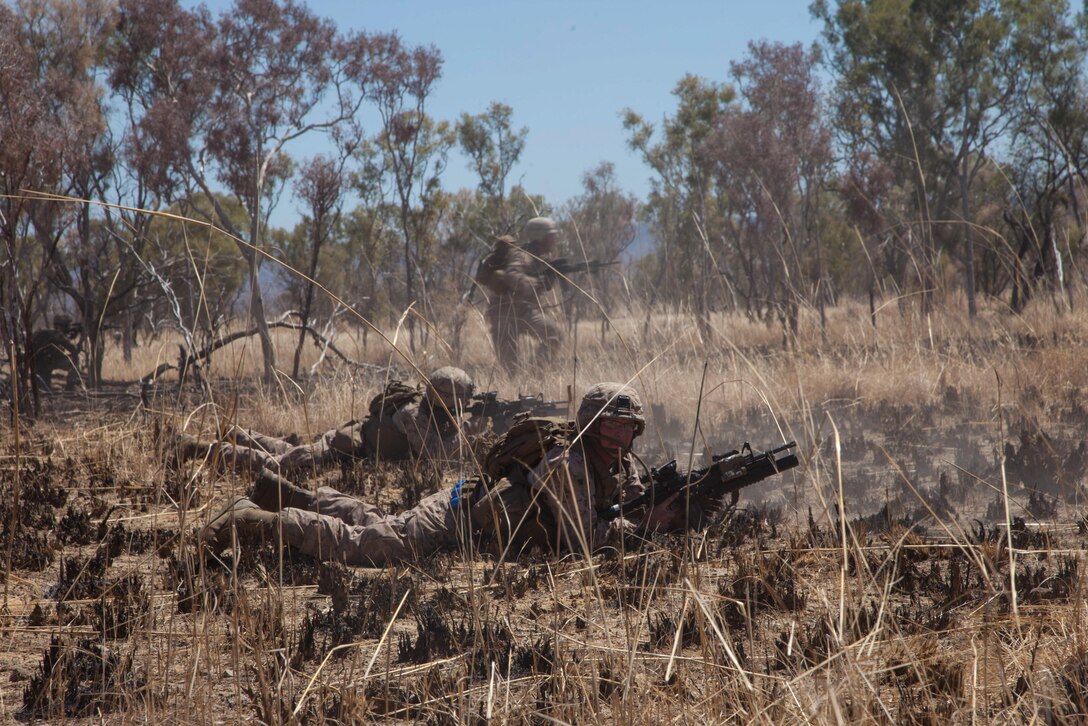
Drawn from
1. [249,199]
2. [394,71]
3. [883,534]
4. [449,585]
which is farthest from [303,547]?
[394,71]

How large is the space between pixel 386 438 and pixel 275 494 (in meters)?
2.27

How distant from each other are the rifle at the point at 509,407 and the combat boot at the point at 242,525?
8.69 feet

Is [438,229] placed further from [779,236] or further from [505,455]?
[505,455]

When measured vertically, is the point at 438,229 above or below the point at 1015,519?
above

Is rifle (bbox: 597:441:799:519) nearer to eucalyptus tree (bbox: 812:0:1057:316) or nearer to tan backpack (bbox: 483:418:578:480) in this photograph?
tan backpack (bbox: 483:418:578:480)

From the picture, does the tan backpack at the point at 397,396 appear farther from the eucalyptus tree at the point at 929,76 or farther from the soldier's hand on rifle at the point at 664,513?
the eucalyptus tree at the point at 929,76

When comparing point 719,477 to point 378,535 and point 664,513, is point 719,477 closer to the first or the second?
point 664,513

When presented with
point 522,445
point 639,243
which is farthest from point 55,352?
point 639,243

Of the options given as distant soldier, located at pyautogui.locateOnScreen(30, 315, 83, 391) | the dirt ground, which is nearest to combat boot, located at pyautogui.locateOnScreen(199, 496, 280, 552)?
the dirt ground

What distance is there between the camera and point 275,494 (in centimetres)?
522

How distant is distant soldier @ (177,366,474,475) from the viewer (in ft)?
22.7

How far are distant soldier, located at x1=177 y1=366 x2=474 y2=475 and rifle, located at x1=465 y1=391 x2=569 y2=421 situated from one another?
221 mm

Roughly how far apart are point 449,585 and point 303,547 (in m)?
0.89

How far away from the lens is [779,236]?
16625mm
